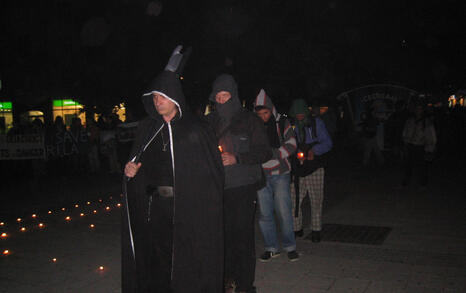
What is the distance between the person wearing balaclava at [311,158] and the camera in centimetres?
646

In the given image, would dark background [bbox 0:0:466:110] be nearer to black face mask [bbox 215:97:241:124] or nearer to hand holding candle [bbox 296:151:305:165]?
hand holding candle [bbox 296:151:305:165]

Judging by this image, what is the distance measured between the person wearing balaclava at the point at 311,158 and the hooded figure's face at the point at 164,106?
8.91 feet

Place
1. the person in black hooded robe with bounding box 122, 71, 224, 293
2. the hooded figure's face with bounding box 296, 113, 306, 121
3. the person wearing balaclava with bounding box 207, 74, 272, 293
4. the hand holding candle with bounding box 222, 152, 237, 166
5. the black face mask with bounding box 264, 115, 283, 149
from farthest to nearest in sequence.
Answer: the hooded figure's face with bounding box 296, 113, 306, 121, the black face mask with bounding box 264, 115, 283, 149, the person wearing balaclava with bounding box 207, 74, 272, 293, the hand holding candle with bounding box 222, 152, 237, 166, the person in black hooded robe with bounding box 122, 71, 224, 293

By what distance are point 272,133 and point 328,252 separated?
172cm

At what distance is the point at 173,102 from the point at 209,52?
10.3 metres

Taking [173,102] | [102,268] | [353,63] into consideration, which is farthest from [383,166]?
[173,102]

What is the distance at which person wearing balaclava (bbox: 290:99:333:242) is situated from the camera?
A: 255 inches

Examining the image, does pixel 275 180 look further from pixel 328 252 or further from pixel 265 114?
pixel 328 252

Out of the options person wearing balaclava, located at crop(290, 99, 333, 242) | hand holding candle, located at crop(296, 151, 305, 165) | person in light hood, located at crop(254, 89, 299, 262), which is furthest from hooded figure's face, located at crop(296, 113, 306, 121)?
person in light hood, located at crop(254, 89, 299, 262)

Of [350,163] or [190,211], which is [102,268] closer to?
[190,211]

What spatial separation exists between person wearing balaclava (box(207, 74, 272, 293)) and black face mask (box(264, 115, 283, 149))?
72 centimetres

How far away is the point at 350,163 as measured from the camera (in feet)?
54.1

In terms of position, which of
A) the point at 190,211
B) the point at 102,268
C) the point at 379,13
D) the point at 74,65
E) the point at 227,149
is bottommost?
the point at 102,268

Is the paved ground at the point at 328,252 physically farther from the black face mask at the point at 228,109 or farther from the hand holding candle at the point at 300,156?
the black face mask at the point at 228,109
